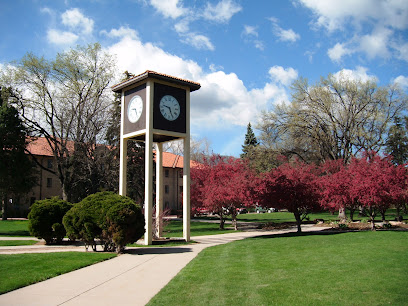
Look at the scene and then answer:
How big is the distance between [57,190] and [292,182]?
40.2 metres

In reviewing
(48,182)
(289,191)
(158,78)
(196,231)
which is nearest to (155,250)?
(158,78)

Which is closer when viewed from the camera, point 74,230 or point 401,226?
point 74,230

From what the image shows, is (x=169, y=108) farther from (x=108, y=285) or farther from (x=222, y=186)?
(x=108, y=285)

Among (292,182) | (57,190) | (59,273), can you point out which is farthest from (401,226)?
(57,190)

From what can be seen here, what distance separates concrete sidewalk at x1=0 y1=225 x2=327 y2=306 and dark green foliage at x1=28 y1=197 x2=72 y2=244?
20.8 feet

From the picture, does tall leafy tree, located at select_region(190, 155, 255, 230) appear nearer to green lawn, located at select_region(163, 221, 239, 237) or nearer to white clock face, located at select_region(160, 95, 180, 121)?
green lawn, located at select_region(163, 221, 239, 237)

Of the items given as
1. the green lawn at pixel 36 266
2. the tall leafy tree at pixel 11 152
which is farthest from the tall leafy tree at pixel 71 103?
the green lawn at pixel 36 266

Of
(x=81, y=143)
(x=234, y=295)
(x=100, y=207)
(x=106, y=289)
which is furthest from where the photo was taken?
(x=81, y=143)

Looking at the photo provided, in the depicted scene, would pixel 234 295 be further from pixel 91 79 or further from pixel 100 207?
pixel 91 79

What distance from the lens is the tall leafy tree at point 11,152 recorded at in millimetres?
26570

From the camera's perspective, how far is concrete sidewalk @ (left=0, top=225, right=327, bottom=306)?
6.75 metres

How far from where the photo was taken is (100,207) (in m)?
13.7

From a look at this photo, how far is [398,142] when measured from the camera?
116ft

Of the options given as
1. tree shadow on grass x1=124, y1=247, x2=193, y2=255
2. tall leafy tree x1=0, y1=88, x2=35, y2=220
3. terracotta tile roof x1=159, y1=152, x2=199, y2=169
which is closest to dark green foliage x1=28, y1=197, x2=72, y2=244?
tree shadow on grass x1=124, y1=247, x2=193, y2=255
